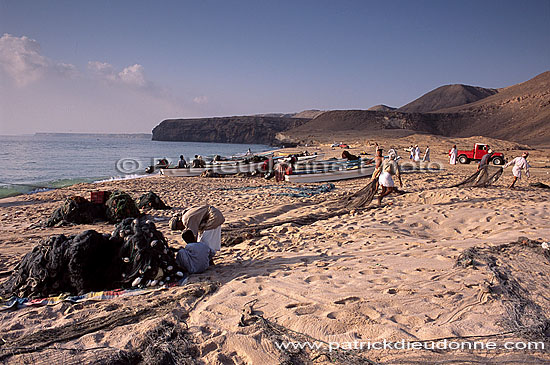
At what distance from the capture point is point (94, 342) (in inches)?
113

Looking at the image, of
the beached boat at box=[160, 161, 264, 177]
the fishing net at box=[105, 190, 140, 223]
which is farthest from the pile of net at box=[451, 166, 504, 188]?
the beached boat at box=[160, 161, 264, 177]

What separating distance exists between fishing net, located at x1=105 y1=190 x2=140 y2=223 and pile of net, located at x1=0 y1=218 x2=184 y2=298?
4.64 meters

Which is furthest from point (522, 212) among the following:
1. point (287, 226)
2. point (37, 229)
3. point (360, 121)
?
point (360, 121)

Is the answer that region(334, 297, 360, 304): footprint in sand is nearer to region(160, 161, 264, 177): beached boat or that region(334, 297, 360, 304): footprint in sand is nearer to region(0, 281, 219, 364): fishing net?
region(0, 281, 219, 364): fishing net

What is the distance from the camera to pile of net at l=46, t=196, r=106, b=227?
8.46 meters

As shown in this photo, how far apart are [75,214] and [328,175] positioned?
436 inches

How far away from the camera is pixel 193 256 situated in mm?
4602

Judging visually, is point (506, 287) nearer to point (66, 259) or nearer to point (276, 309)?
point (276, 309)

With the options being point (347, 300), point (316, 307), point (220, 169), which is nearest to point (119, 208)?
point (316, 307)

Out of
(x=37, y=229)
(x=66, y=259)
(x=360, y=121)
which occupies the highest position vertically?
(x=360, y=121)

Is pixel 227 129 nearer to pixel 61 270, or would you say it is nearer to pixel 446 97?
pixel 446 97

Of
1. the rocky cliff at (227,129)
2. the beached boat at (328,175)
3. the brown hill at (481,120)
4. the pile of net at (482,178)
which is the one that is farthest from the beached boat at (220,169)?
the rocky cliff at (227,129)

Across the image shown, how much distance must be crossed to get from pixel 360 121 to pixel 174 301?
95689mm

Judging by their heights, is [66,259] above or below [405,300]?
above
